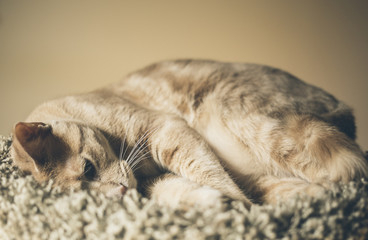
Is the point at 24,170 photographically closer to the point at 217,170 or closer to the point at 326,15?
the point at 217,170

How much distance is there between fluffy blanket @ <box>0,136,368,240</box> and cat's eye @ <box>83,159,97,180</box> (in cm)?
16

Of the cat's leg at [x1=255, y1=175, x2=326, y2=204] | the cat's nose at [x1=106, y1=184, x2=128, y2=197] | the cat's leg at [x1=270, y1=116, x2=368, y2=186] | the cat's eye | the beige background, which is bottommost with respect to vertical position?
the cat's leg at [x1=255, y1=175, x2=326, y2=204]

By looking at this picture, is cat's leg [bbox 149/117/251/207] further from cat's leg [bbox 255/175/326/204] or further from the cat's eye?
the cat's eye

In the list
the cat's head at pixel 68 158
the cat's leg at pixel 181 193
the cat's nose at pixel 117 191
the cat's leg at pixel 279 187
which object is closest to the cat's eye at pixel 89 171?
the cat's head at pixel 68 158

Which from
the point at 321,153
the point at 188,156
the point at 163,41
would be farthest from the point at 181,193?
the point at 163,41

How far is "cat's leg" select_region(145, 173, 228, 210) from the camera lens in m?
0.78

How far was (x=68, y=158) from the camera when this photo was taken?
91 cm

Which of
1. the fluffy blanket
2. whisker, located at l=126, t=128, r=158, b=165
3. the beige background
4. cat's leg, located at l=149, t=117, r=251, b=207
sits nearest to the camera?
the fluffy blanket

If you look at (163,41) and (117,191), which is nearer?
(117,191)

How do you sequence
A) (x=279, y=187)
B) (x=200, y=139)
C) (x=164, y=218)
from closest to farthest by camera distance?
(x=164, y=218) < (x=279, y=187) < (x=200, y=139)

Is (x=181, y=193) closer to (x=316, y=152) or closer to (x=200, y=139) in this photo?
(x=200, y=139)

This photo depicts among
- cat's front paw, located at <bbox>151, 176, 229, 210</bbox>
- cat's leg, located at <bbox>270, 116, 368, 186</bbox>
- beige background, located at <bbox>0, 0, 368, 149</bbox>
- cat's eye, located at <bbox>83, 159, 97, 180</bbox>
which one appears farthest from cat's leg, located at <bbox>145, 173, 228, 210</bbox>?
beige background, located at <bbox>0, 0, 368, 149</bbox>

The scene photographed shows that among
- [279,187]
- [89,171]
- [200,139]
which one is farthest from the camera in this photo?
[200,139]

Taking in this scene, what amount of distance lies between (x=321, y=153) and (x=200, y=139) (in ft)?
1.58
